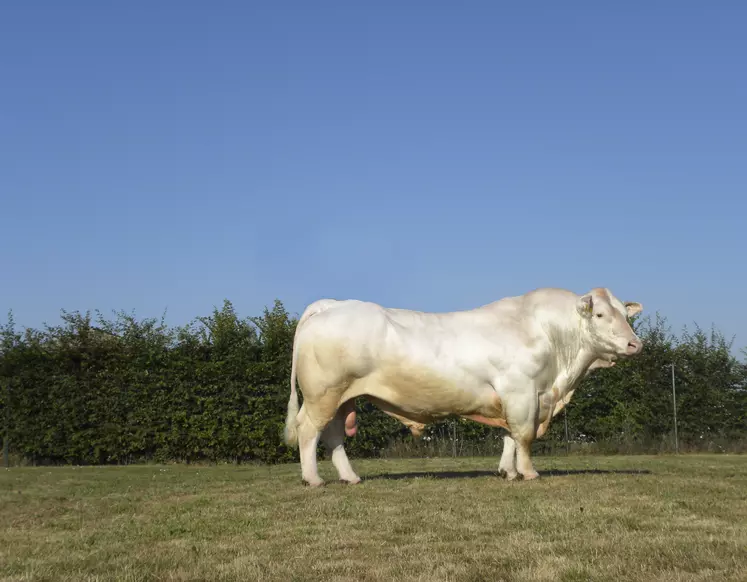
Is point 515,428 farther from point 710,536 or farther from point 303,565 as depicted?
point 303,565

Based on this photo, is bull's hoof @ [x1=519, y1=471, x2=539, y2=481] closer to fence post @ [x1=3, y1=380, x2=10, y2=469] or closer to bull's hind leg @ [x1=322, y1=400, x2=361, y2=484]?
bull's hind leg @ [x1=322, y1=400, x2=361, y2=484]

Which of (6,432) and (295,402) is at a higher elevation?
(295,402)

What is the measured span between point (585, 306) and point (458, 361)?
1.89m

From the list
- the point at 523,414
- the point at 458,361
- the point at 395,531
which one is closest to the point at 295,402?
the point at 458,361

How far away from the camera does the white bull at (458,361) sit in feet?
32.7

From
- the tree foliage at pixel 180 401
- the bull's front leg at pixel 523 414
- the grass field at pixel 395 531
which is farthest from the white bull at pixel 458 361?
the tree foliage at pixel 180 401

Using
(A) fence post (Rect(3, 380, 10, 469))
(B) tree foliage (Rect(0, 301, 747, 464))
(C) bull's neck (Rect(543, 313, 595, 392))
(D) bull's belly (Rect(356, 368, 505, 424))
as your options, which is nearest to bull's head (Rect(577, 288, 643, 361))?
(C) bull's neck (Rect(543, 313, 595, 392))

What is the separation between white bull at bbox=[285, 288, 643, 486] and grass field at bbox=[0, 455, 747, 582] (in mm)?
800

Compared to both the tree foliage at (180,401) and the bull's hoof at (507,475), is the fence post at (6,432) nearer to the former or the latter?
the tree foliage at (180,401)

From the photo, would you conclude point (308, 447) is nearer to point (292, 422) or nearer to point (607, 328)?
point (292, 422)

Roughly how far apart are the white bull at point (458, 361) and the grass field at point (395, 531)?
0.80 meters

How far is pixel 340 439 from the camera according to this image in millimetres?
10875

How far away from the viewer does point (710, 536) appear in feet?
19.7

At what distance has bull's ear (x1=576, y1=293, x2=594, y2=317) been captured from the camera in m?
10.5
